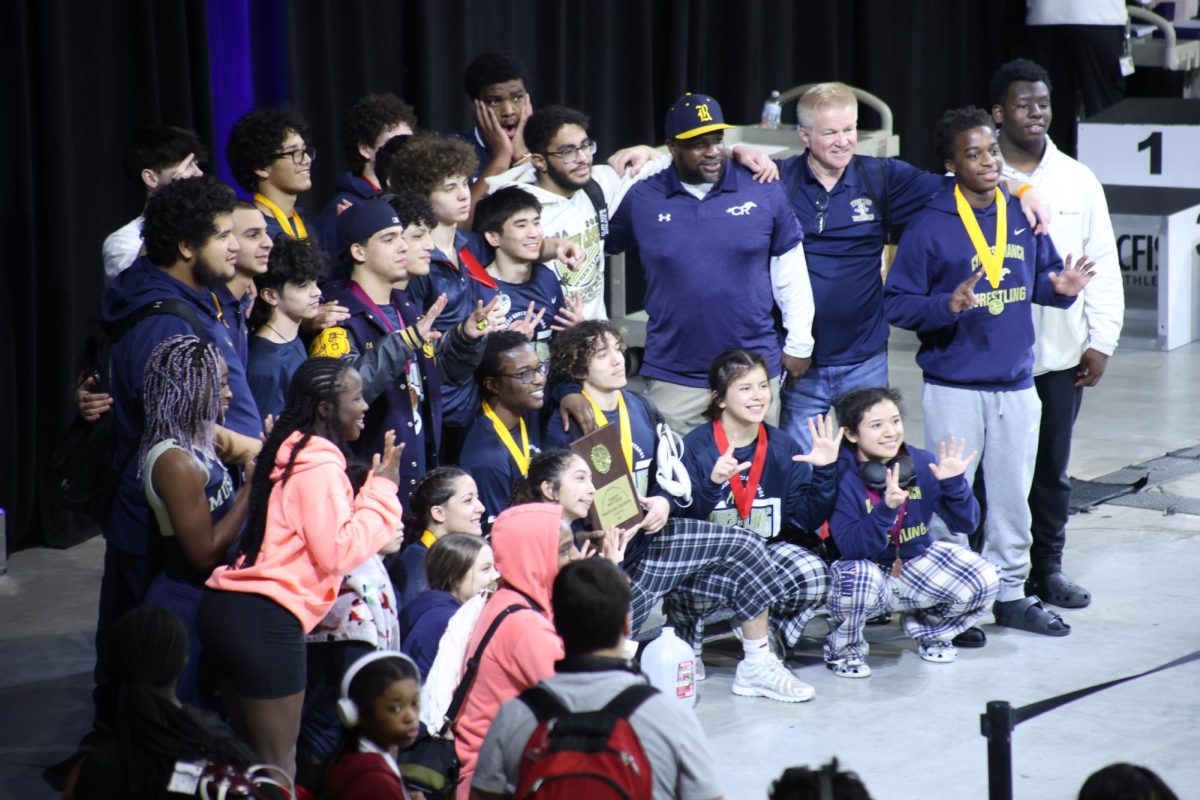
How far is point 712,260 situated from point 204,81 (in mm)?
2922

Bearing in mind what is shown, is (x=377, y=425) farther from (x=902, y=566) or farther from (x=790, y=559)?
(x=902, y=566)

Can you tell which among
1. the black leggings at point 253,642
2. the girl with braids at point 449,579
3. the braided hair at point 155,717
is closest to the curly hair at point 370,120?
the girl with braids at point 449,579

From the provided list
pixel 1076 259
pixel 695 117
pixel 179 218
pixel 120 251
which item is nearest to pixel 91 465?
pixel 179 218

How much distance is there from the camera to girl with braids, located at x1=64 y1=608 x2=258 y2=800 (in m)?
3.61

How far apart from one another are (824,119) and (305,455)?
9.59ft

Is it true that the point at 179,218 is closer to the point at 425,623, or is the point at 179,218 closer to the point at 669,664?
the point at 425,623

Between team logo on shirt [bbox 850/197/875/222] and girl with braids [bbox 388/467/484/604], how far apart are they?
81.0 inches

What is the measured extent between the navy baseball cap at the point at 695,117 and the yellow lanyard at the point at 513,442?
133cm

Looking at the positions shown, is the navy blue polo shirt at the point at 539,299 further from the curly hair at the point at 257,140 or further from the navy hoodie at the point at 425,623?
the navy hoodie at the point at 425,623

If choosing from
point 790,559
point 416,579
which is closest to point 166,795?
point 416,579

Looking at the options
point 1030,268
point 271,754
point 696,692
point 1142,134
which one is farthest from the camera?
point 1142,134

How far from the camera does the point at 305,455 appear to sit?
14.4 feet

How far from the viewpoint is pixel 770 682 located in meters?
5.82

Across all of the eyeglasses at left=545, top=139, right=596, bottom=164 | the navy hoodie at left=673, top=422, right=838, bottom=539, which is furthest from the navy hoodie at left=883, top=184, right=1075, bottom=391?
the eyeglasses at left=545, top=139, right=596, bottom=164
